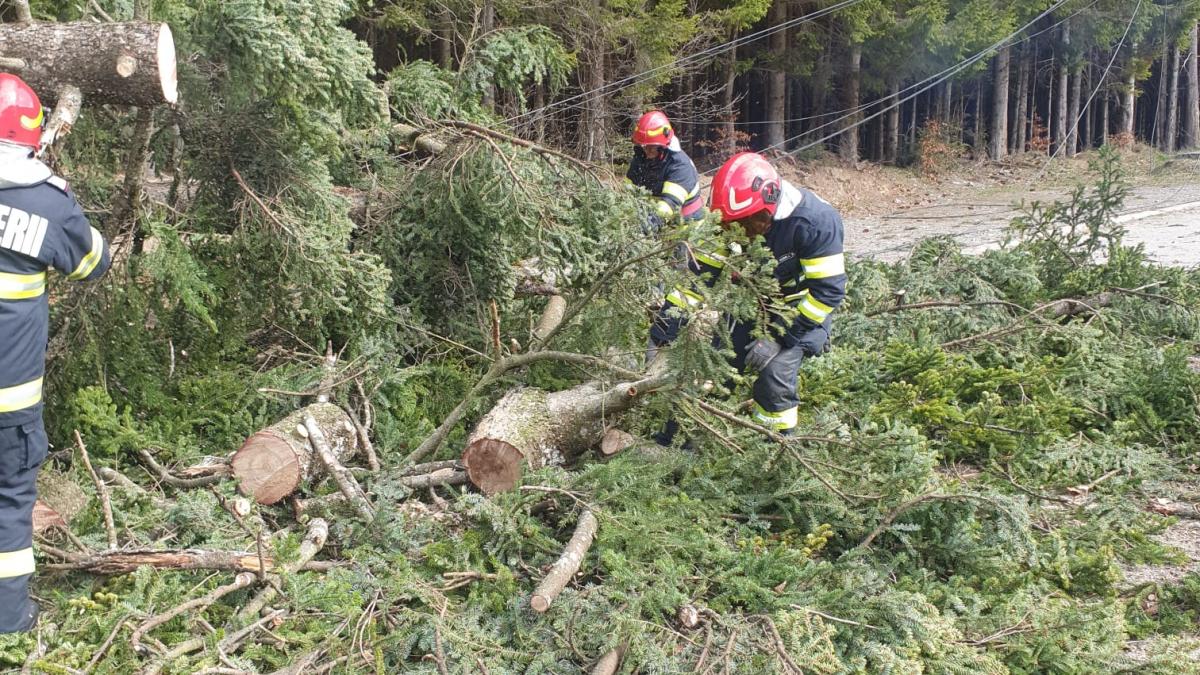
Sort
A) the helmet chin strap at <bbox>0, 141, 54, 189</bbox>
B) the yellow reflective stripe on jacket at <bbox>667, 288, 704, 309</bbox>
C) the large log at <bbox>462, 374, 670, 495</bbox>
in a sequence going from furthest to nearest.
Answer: the large log at <bbox>462, 374, 670, 495</bbox>
the yellow reflective stripe on jacket at <bbox>667, 288, 704, 309</bbox>
the helmet chin strap at <bbox>0, 141, 54, 189</bbox>

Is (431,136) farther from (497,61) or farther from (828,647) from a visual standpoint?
(828,647)

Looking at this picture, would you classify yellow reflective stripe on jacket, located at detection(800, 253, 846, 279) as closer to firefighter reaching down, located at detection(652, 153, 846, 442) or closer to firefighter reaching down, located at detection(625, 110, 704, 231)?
firefighter reaching down, located at detection(652, 153, 846, 442)

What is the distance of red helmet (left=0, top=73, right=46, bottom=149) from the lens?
316cm

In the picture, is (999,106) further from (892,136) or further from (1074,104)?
(1074,104)

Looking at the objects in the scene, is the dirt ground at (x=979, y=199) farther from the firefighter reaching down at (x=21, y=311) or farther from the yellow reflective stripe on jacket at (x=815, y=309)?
the firefighter reaching down at (x=21, y=311)

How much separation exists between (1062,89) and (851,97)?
8721mm

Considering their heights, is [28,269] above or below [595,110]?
above

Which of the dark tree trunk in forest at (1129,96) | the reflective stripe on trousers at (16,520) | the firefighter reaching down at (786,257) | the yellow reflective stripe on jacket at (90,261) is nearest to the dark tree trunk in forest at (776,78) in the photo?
the dark tree trunk in forest at (1129,96)

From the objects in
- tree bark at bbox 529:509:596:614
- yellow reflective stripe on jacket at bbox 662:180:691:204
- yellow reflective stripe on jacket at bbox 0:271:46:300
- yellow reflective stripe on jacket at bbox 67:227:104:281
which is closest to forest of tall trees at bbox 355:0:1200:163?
yellow reflective stripe on jacket at bbox 662:180:691:204

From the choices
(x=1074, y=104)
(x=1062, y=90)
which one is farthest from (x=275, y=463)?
(x=1074, y=104)

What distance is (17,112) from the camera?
318cm

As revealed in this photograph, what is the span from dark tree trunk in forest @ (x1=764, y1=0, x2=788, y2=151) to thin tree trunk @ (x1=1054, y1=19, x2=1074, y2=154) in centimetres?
854

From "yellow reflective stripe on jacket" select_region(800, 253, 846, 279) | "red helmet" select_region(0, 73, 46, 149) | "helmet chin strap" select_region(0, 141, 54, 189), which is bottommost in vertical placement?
"yellow reflective stripe on jacket" select_region(800, 253, 846, 279)

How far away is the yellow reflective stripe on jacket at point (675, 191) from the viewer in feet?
22.0
